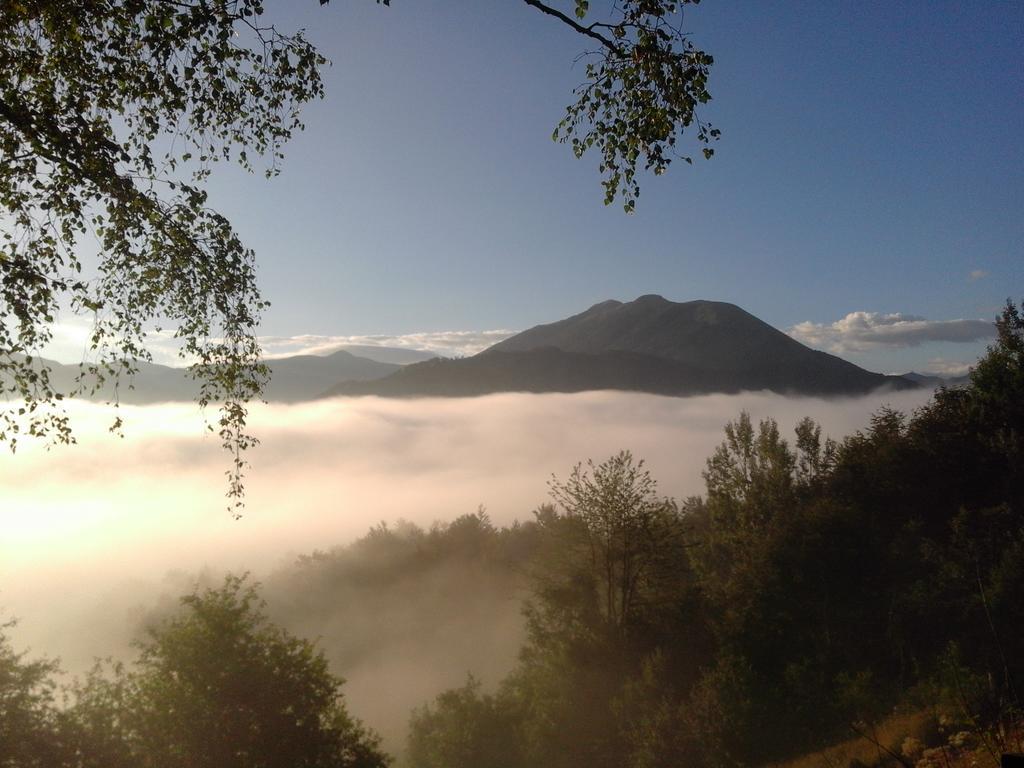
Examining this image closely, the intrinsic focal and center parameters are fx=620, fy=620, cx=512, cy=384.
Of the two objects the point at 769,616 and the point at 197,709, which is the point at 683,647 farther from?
the point at 197,709

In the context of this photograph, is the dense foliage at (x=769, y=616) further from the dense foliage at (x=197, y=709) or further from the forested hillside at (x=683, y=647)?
the dense foliage at (x=197, y=709)

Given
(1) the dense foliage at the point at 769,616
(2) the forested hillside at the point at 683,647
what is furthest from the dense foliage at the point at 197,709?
(1) the dense foliage at the point at 769,616

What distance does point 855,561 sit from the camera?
27.6 meters

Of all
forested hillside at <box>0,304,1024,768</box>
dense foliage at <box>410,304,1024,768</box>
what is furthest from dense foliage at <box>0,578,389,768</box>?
dense foliage at <box>410,304,1024,768</box>

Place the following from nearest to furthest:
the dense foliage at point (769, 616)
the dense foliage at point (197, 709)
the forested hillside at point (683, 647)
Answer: the dense foliage at point (197, 709)
the forested hillside at point (683, 647)
the dense foliage at point (769, 616)

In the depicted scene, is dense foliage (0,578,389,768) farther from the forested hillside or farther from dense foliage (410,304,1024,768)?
dense foliage (410,304,1024,768)

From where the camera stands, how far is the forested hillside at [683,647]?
14.4 meters

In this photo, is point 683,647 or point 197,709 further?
point 683,647

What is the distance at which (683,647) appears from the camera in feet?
79.4

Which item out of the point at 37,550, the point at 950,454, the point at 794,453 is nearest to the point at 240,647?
the point at 950,454

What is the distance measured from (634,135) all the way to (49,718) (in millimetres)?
17175

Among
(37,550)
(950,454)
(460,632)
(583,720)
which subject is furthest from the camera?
(37,550)

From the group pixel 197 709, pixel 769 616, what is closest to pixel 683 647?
pixel 769 616

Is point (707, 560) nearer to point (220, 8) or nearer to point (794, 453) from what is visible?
point (794, 453)
